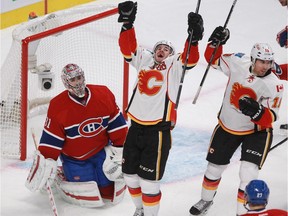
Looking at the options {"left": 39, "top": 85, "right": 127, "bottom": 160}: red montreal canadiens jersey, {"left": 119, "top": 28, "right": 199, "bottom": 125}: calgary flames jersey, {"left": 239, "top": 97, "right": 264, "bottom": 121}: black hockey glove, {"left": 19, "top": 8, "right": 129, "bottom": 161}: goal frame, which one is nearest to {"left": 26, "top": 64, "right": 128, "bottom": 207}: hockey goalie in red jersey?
{"left": 39, "top": 85, "right": 127, "bottom": 160}: red montreal canadiens jersey

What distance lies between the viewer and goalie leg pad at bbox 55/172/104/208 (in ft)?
15.4

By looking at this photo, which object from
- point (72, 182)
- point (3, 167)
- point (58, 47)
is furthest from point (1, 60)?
point (72, 182)

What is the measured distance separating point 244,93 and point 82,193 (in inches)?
42.8

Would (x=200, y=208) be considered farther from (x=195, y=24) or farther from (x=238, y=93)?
(x=195, y=24)

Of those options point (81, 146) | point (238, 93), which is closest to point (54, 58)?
point (81, 146)

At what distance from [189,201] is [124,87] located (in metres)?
1.18

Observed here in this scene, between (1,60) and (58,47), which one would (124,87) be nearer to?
(58,47)

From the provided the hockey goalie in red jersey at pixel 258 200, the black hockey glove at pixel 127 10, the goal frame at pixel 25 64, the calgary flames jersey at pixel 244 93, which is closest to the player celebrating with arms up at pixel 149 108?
the black hockey glove at pixel 127 10

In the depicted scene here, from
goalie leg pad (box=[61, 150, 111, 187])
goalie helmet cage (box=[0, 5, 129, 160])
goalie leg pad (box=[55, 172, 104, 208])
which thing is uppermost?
goalie helmet cage (box=[0, 5, 129, 160])

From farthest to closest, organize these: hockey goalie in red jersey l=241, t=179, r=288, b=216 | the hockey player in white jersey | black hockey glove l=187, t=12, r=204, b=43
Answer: the hockey player in white jersey
black hockey glove l=187, t=12, r=204, b=43
hockey goalie in red jersey l=241, t=179, r=288, b=216

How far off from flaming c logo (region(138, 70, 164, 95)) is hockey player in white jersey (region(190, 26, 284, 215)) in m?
0.33

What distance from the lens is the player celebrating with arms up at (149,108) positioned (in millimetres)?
4262

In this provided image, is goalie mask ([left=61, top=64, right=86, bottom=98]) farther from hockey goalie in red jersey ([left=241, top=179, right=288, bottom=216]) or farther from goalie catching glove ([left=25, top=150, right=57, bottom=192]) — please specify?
hockey goalie in red jersey ([left=241, top=179, right=288, bottom=216])

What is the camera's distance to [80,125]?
458 cm
